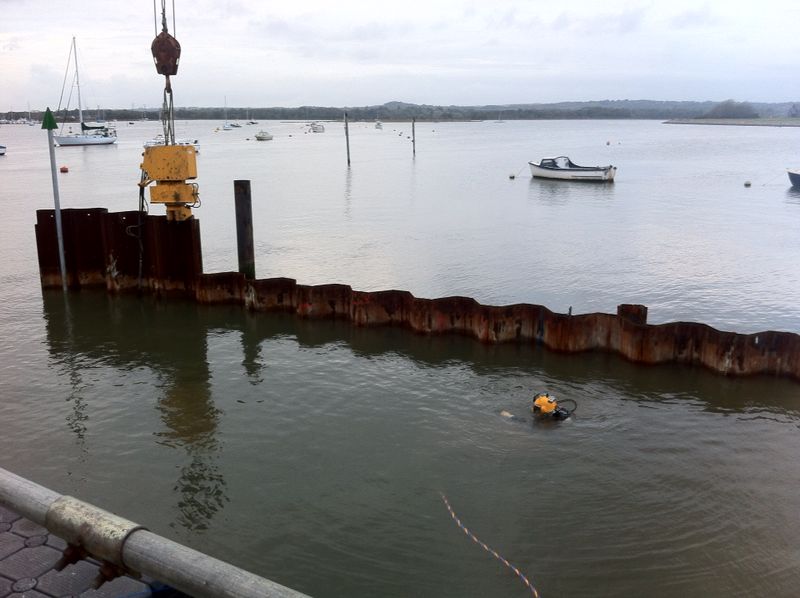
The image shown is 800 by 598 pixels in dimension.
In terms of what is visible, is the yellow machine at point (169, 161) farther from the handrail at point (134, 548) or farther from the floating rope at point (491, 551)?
the handrail at point (134, 548)

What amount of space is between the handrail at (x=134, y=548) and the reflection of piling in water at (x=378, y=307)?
12.9 m

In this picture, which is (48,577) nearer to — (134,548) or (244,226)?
(134,548)

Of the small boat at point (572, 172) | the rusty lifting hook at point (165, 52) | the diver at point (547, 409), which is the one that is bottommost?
the diver at point (547, 409)

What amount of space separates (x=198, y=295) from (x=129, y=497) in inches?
421

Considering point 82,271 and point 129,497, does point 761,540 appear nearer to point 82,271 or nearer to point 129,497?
point 129,497

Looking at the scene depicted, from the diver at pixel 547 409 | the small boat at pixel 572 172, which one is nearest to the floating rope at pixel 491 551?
the diver at pixel 547 409

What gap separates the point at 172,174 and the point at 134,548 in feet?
53.4

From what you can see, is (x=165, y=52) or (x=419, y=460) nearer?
(x=419, y=460)

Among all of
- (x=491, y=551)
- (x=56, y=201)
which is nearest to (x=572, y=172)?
(x=56, y=201)

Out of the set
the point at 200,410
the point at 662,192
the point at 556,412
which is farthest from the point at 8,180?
the point at 556,412

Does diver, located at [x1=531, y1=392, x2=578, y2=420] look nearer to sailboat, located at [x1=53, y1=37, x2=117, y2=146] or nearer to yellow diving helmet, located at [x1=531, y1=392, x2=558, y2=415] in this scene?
yellow diving helmet, located at [x1=531, y1=392, x2=558, y2=415]

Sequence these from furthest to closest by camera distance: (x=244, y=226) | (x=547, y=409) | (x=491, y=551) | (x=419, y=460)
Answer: (x=244, y=226) < (x=547, y=409) < (x=419, y=460) < (x=491, y=551)

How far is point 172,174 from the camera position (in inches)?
771

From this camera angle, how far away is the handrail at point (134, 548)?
4395mm
